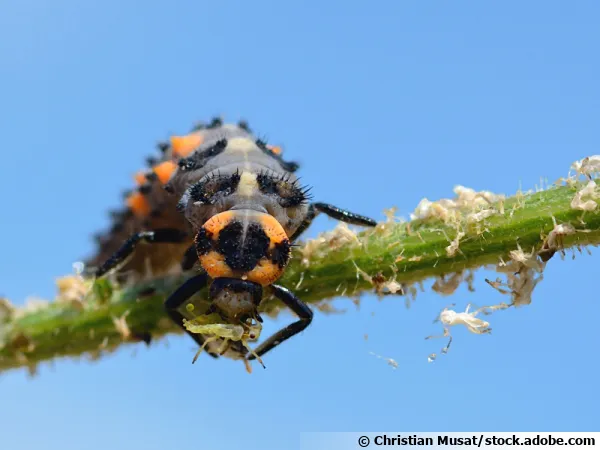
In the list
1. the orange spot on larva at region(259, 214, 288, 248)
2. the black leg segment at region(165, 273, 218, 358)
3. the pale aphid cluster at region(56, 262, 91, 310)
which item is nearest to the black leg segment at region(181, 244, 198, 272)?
the black leg segment at region(165, 273, 218, 358)

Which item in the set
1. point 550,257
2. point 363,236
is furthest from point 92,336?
point 550,257

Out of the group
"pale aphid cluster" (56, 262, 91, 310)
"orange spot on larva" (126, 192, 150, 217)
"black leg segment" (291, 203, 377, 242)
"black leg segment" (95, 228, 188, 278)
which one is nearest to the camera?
"black leg segment" (291, 203, 377, 242)

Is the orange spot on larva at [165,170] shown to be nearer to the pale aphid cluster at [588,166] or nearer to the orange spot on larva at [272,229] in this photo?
the orange spot on larva at [272,229]

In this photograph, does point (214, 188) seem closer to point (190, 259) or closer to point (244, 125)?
point (190, 259)

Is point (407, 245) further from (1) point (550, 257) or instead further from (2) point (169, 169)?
(2) point (169, 169)

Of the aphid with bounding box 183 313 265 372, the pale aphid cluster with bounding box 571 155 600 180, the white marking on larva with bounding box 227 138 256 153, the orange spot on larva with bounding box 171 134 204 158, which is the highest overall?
the orange spot on larva with bounding box 171 134 204 158

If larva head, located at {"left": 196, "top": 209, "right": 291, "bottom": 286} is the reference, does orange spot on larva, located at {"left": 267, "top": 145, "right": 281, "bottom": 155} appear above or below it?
above

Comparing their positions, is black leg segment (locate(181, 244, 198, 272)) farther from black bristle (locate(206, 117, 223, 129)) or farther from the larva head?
black bristle (locate(206, 117, 223, 129))
